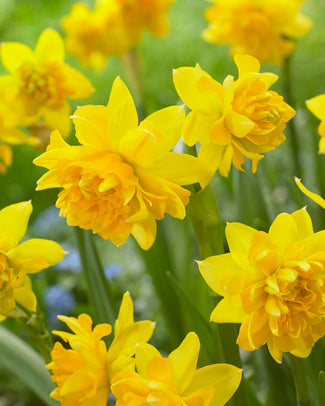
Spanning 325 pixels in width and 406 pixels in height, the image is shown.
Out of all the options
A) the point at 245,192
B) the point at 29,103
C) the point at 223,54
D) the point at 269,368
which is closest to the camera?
the point at 29,103

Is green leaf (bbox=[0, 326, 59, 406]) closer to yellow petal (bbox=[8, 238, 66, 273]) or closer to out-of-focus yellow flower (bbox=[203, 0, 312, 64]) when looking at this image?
yellow petal (bbox=[8, 238, 66, 273])

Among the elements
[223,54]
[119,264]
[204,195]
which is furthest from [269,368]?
[223,54]

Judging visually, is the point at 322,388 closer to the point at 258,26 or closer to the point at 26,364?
the point at 26,364

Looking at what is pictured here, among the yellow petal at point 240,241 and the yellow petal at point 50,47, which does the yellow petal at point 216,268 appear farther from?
the yellow petal at point 50,47

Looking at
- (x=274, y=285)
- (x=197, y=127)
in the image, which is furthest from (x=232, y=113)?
(x=274, y=285)

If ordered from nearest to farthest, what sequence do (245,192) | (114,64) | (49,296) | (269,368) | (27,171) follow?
(269,368), (245,192), (49,296), (27,171), (114,64)

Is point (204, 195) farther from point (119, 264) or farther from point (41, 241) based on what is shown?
point (119, 264)

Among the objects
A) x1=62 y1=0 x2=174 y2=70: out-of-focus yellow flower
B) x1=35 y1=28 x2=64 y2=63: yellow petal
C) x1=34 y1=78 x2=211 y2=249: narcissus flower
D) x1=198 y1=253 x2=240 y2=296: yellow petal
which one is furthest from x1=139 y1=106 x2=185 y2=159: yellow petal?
x1=62 y1=0 x2=174 y2=70: out-of-focus yellow flower

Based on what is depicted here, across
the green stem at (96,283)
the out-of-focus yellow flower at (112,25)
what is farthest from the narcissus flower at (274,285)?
the out-of-focus yellow flower at (112,25)

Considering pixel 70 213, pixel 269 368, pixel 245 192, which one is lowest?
pixel 269 368
